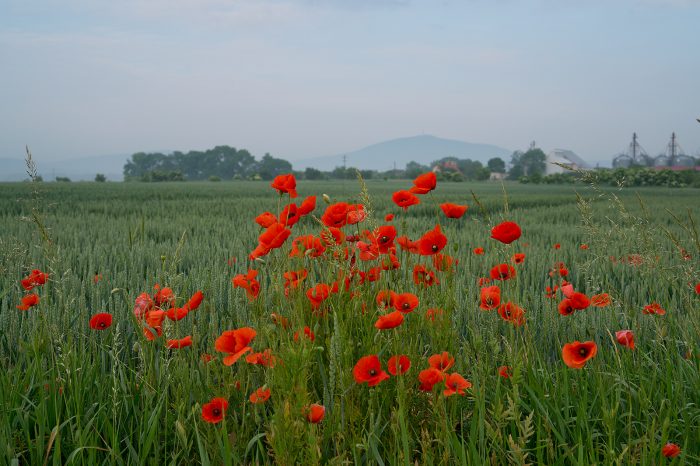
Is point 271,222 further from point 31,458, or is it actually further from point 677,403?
point 677,403

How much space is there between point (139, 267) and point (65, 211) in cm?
813

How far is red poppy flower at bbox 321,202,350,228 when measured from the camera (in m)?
2.13

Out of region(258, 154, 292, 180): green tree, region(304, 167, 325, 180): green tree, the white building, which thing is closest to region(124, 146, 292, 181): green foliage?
region(258, 154, 292, 180): green tree

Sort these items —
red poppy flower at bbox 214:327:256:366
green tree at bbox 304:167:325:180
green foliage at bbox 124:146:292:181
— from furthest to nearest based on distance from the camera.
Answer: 1. green foliage at bbox 124:146:292:181
2. green tree at bbox 304:167:325:180
3. red poppy flower at bbox 214:327:256:366

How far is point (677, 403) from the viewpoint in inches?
80.0

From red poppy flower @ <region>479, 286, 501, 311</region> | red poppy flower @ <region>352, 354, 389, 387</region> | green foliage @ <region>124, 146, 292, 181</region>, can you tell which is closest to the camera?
red poppy flower @ <region>352, 354, 389, 387</region>

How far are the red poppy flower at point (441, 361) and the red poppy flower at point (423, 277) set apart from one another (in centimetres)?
53

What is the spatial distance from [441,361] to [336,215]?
0.75m

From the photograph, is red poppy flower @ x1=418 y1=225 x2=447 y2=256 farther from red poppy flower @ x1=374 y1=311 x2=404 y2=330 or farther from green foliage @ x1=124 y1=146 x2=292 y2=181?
green foliage @ x1=124 y1=146 x2=292 y2=181

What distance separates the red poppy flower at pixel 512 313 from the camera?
6.59 ft

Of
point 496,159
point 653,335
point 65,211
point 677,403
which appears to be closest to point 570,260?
point 653,335

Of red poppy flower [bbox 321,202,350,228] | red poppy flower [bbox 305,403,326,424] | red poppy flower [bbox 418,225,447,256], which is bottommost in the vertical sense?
red poppy flower [bbox 305,403,326,424]

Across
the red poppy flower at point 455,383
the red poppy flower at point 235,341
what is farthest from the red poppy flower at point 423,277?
the red poppy flower at point 235,341

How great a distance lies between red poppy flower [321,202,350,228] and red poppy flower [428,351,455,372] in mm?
710
